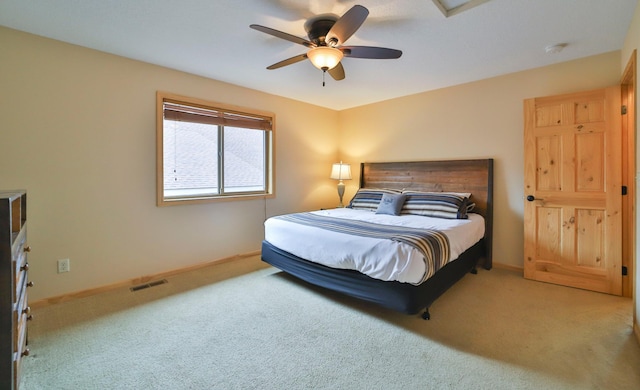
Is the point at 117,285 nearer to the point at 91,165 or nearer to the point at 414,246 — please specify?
the point at 91,165

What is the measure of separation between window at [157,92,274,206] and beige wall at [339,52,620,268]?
208cm

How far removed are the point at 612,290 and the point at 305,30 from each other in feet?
12.3

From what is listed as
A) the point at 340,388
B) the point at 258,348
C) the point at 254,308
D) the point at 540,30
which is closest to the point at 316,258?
the point at 254,308

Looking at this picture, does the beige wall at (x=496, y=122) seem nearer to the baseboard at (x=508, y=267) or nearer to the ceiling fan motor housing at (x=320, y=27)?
the baseboard at (x=508, y=267)

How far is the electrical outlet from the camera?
8.63 feet

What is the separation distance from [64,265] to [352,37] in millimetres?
3377

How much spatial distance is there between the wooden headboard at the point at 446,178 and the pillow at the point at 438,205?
190mm

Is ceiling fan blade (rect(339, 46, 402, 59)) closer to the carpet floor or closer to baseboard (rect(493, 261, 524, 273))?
the carpet floor

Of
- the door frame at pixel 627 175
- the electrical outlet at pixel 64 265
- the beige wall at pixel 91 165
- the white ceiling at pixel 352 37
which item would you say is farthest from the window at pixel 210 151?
the door frame at pixel 627 175

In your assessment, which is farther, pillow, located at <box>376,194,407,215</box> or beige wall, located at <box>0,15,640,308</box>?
pillow, located at <box>376,194,407,215</box>

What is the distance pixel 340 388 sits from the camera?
1.57 metres

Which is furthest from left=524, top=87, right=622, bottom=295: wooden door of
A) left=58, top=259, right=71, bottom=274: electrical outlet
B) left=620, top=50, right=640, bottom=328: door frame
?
left=58, top=259, right=71, bottom=274: electrical outlet

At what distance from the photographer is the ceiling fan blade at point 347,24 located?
175 centimetres

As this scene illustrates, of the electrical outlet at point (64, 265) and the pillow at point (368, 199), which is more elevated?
the pillow at point (368, 199)
